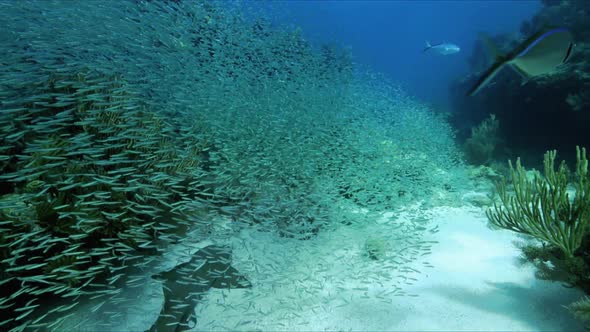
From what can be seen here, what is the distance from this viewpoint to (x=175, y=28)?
5.56m

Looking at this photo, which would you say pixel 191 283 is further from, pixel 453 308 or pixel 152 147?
pixel 453 308

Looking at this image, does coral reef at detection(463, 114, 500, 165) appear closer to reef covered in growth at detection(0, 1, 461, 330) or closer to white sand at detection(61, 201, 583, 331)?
reef covered in growth at detection(0, 1, 461, 330)

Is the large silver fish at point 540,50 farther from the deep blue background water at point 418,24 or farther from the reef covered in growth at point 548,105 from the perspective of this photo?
the deep blue background water at point 418,24

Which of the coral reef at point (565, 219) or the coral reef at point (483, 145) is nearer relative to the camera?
the coral reef at point (565, 219)

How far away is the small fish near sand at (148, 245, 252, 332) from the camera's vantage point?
3.29m

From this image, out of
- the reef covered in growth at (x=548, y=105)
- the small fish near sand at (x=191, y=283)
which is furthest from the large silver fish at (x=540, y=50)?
the reef covered in growth at (x=548, y=105)

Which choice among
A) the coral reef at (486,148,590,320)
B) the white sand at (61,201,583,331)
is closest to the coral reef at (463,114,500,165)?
the white sand at (61,201,583,331)

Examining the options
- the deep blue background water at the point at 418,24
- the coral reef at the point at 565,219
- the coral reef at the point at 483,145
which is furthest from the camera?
the deep blue background water at the point at 418,24

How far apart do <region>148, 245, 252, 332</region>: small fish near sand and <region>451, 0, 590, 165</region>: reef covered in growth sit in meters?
8.42

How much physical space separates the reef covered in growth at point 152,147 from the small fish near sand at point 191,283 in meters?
0.48

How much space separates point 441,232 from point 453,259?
110cm

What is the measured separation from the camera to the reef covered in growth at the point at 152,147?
330 centimetres

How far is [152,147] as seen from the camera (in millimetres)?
3996

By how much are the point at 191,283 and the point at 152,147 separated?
1.96m
